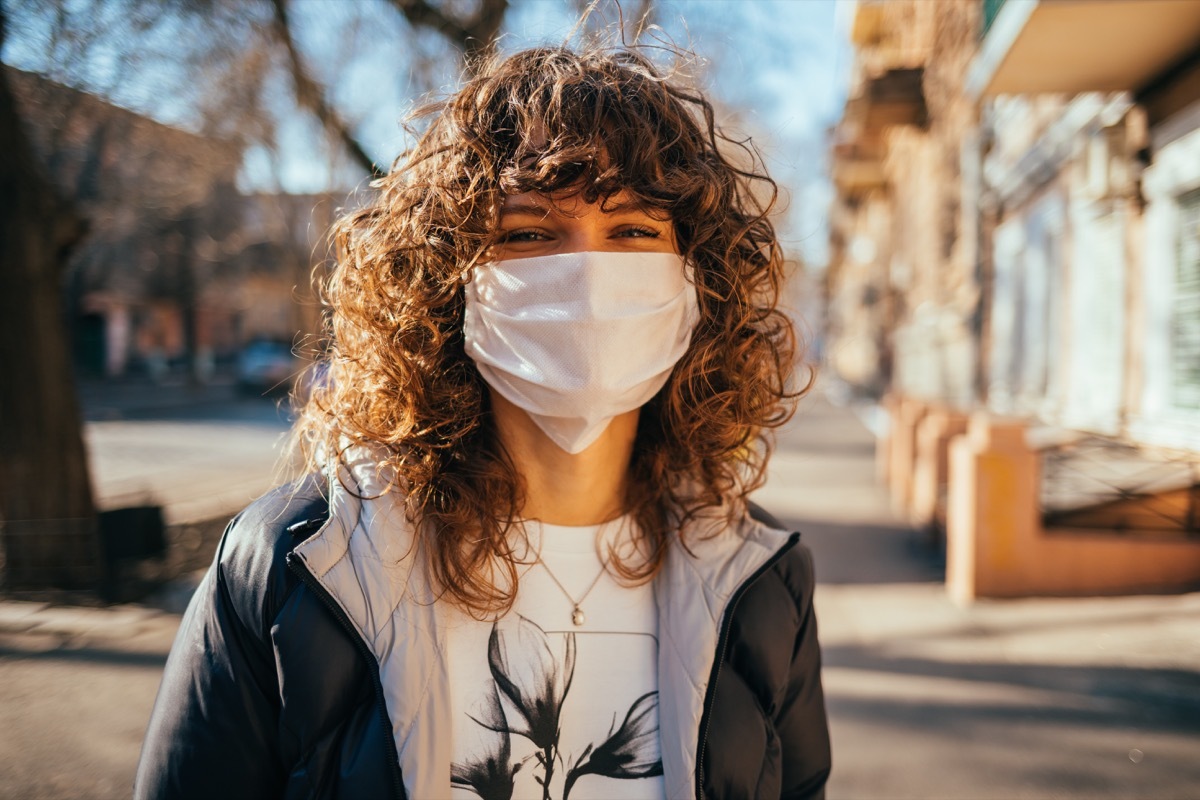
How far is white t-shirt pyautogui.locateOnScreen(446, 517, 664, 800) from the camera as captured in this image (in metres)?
1.41

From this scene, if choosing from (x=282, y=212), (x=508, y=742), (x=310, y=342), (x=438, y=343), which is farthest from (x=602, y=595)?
(x=282, y=212)

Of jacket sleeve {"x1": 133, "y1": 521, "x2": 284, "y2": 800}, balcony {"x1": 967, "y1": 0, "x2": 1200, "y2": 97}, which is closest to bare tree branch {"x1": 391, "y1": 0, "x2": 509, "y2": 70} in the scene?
balcony {"x1": 967, "y1": 0, "x2": 1200, "y2": 97}

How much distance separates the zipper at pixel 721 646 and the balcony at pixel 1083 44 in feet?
18.5

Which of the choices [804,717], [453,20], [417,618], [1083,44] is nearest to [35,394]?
[453,20]

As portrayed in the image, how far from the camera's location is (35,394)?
5.95 m

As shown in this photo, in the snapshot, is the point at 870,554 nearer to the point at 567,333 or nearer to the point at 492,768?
the point at 567,333

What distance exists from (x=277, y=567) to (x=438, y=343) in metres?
0.52

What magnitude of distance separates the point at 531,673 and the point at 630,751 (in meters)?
0.22

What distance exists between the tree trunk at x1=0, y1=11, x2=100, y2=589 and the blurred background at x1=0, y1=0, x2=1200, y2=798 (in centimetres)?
2

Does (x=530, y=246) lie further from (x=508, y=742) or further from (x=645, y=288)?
(x=508, y=742)

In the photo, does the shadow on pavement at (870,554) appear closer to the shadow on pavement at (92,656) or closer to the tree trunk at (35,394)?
the shadow on pavement at (92,656)

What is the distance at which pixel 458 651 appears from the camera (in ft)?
4.82

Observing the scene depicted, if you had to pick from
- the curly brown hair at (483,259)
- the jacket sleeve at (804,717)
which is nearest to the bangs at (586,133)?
the curly brown hair at (483,259)

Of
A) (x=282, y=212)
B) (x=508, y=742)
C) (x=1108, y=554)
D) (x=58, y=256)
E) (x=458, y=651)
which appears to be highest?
(x=282, y=212)
